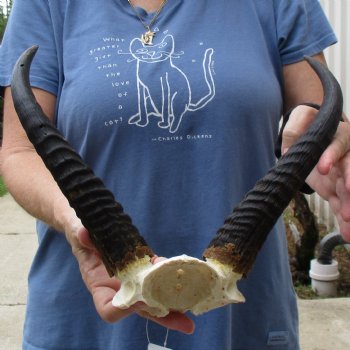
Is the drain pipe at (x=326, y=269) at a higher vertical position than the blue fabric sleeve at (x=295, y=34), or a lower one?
lower

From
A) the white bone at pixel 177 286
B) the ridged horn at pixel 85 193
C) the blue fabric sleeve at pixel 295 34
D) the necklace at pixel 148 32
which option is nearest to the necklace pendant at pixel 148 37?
the necklace at pixel 148 32

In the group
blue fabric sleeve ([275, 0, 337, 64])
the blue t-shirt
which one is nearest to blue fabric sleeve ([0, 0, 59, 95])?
the blue t-shirt

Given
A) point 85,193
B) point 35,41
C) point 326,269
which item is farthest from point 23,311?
point 85,193

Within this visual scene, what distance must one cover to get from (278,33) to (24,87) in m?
1.04

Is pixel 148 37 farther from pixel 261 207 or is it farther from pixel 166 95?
pixel 261 207

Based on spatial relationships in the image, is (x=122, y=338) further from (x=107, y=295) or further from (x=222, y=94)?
(x=222, y=94)

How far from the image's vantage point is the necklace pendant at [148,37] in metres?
2.17

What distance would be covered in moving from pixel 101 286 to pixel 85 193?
0.36 m

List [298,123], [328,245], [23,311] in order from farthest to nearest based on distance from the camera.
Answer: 1. [23,311]
2. [328,245]
3. [298,123]

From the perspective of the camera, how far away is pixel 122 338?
6.97ft

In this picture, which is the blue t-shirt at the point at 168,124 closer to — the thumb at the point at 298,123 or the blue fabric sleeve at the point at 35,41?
the blue fabric sleeve at the point at 35,41

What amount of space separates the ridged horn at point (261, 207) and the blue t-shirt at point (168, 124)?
473 mm

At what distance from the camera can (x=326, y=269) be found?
5684mm

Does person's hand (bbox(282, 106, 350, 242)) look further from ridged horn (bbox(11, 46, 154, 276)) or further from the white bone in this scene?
ridged horn (bbox(11, 46, 154, 276))
